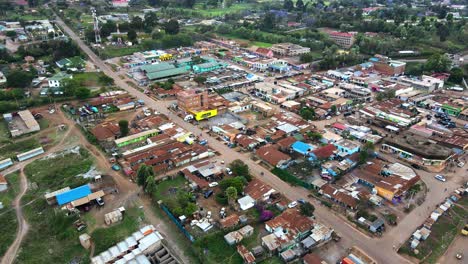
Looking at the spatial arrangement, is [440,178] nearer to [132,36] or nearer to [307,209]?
[307,209]

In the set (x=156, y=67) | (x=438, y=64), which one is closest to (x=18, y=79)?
(x=156, y=67)

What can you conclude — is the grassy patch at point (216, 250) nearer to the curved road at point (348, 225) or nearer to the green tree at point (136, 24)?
the curved road at point (348, 225)

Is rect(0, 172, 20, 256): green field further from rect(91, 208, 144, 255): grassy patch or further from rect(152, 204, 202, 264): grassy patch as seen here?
rect(152, 204, 202, 264): grassy patch

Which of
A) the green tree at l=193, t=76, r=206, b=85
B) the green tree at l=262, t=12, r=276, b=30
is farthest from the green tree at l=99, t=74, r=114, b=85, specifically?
the green tree at l=262, t=12, r=276, b=30

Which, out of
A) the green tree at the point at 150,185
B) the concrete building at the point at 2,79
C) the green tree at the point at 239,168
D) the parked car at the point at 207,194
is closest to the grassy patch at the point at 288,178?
the green tree at the point at 239,168

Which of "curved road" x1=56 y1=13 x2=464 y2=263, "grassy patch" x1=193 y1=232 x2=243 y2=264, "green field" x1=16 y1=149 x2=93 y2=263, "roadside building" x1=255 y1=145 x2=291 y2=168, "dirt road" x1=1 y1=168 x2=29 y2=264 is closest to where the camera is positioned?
"grassy patch" x1=193 y1=232 x2=243 y2=264

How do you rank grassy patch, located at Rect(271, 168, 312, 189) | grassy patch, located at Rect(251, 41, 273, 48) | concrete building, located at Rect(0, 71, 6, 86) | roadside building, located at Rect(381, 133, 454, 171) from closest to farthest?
grassy patch, located at Rect(271, 168, 312, 189) → roadside building, located at Rect(381, 133, 454, 171) → concrete building, located at Rect(0, 71, 6, 86) → grassy patch, located at Rect(251, 41, 273, 48)

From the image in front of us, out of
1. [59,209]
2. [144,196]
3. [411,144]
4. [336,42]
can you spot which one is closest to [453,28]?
[336,42]
